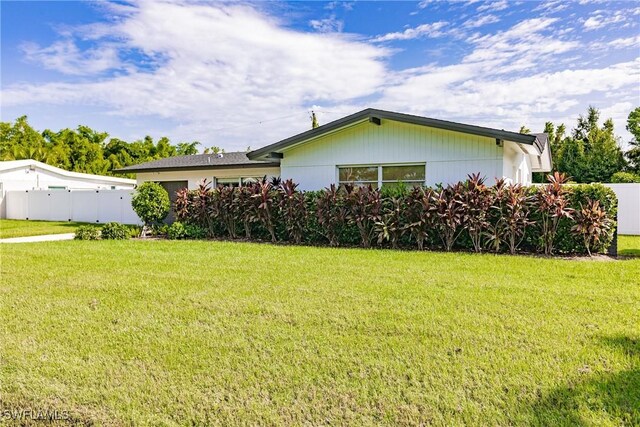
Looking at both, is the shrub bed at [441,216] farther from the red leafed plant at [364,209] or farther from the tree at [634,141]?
the tree at [634,141]

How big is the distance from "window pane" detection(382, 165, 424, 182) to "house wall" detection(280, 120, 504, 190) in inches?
9.0

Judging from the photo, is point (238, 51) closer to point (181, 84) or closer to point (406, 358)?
point (181, 84)

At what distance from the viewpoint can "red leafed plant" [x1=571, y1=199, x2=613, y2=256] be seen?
345 inches

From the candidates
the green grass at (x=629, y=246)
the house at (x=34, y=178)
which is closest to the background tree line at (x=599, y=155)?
the green grass at (x=629, y=246)

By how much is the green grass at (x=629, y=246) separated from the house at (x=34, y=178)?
1068 inches

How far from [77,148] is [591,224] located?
3745cm

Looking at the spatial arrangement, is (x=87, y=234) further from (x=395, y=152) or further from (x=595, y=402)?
(x=595, y=402)

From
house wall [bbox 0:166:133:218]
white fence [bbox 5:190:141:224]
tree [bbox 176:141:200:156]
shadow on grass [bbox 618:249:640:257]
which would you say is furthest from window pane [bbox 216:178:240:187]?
tree [bbox 176:141:200:156]

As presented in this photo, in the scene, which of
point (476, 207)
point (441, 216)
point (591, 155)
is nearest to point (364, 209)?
point (441, 216)

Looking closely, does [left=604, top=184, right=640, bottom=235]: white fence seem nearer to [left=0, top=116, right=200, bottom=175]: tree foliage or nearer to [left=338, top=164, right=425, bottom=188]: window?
[left=338, top=164, right=425, bottom=188]: window

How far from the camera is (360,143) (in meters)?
12.1

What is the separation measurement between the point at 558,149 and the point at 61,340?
28.7 m

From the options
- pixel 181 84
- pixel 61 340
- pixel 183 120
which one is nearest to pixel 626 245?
pixel 61 340

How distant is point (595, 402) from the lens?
2709 millimetres
